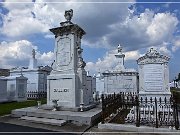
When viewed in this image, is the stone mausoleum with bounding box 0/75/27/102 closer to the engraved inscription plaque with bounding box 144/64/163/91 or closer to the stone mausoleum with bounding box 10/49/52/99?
the stone mausoleum with bounding box 10/49/52/99

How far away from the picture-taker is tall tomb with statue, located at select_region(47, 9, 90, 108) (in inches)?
492

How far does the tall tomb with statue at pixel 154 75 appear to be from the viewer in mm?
12664

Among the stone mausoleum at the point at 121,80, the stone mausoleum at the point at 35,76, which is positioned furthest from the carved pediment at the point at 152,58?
the stone mausoleum at the point at 35,76

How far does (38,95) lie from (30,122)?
50.1 ft

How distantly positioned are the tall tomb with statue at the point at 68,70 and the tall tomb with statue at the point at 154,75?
12.1 ft

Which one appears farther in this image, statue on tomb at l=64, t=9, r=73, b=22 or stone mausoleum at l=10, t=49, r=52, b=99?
stone mausoleum at l=10, t=49, r=52, b=99

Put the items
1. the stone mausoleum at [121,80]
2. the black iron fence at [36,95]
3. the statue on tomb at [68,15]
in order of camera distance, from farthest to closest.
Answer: the black iron fence at [36,95]
the stone mausoleum at [121,80]
the statue on tomb at [68,15]

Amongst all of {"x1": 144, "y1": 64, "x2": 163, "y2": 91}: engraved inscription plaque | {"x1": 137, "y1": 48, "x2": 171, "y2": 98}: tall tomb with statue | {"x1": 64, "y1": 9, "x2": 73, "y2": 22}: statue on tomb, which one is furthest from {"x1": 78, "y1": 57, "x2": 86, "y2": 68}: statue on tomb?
{"x1": 144, "y1": 64, "x2": 163, "y2": 91}: engraved inscription plaque

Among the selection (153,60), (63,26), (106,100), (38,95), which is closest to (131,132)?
(106,100)

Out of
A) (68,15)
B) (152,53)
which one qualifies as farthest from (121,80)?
(68,15)

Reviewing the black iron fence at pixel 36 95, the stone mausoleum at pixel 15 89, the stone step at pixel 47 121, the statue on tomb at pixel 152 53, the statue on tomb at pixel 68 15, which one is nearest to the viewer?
the stone step at pixel 47 121

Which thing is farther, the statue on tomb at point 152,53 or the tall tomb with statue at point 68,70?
the statue on tomb at point 152,53

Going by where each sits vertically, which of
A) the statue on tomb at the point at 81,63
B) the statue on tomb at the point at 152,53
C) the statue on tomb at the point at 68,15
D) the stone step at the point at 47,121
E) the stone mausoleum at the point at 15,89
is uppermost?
the statue on tomb at the point at 68,15

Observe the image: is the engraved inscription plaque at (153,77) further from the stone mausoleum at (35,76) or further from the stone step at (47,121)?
the stone mausoleum at (35,76)
